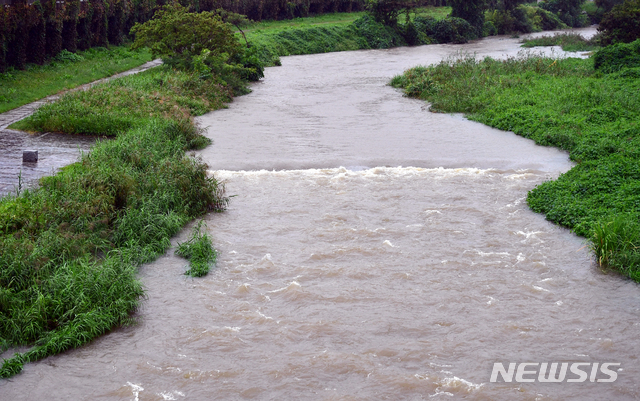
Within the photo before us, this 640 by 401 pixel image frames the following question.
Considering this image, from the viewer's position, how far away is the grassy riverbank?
332 inches

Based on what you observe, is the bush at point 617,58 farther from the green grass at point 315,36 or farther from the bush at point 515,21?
the bush at point 515,21

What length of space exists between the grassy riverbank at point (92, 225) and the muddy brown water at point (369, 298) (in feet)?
1.12

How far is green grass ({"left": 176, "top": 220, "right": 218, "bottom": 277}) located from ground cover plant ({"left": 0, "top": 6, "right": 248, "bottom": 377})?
0.02 m

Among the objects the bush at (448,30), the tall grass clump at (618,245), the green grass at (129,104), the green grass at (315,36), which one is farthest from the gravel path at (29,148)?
the bush at (448,30)

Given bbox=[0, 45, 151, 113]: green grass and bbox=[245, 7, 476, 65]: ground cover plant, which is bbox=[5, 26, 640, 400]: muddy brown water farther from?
bbox=[245, 7, 476, 65]: ground cover plant

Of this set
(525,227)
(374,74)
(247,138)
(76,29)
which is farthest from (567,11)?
(525,227)

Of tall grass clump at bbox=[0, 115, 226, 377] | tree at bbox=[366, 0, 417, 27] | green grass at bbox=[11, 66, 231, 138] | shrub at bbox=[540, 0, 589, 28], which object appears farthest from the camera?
shrub at bbox=[540, 0, 589, 28]

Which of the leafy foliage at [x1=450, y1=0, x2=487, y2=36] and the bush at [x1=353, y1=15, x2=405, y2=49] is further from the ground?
the leafy foliage at [x1=450, y1=0, x2=487, y2=36]

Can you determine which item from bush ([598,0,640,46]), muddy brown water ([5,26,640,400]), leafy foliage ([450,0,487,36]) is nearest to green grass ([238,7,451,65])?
leafy foliage ([450,0,487,36])

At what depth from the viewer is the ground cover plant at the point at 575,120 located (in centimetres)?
1156

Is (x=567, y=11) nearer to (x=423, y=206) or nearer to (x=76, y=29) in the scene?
(x=76, y=29)

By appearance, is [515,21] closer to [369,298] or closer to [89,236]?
[369,298]

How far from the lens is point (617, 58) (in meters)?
26.4

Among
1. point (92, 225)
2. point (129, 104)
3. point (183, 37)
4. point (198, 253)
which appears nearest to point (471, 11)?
point (183, 37)
